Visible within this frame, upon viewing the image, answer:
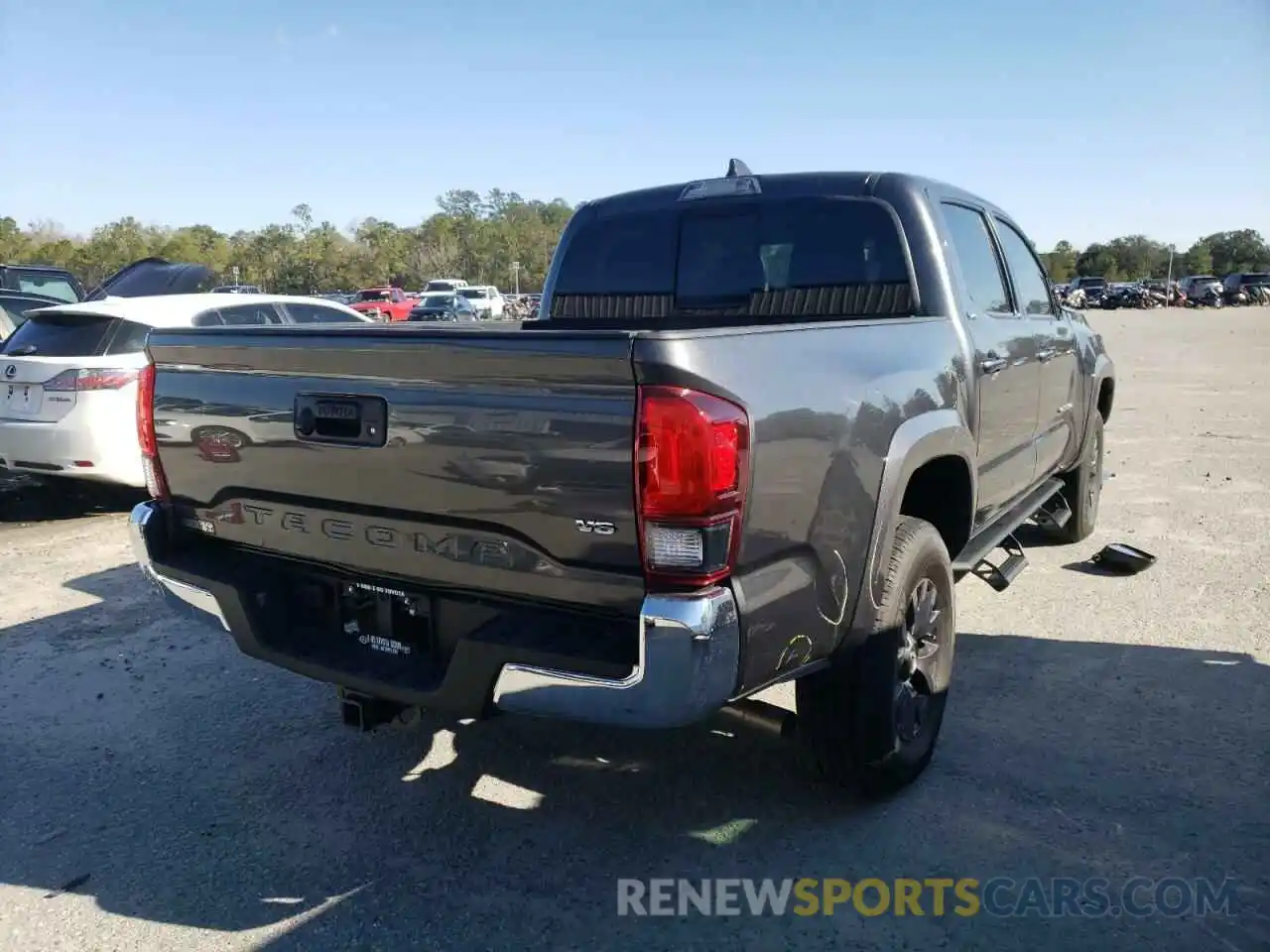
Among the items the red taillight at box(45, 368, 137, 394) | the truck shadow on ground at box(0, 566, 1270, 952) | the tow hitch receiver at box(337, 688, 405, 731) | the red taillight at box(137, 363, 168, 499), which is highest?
the red taillight at box(137, 363, 168, 499)

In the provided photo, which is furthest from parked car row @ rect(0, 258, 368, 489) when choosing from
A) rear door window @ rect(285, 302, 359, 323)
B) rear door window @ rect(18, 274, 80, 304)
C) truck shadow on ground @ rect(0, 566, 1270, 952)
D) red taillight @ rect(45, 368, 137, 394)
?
rear door window @ rect(18, 274, 80, 304)

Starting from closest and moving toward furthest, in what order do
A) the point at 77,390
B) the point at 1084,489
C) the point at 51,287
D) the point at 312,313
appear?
the point at 1084,489
the point at 77,390
the point at 312,313
the point at 51,287

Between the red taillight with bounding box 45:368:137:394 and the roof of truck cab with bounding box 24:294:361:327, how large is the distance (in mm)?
485

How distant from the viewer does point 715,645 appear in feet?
7.31

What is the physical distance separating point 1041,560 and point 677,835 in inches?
156

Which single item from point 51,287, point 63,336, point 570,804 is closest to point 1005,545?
point 570,804

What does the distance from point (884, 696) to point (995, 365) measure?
1.66 m

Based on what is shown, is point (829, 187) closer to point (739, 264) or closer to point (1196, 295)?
point (739, 264)

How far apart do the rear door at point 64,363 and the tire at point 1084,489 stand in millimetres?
6448

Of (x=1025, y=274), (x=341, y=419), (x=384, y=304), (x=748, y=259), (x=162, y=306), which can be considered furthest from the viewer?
(x=384, y=304)

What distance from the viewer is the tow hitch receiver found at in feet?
9.84

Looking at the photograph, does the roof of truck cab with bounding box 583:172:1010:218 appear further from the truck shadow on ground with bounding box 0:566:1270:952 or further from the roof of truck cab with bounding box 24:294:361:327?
the roof of truck cab with bounding box 24:294:361:327

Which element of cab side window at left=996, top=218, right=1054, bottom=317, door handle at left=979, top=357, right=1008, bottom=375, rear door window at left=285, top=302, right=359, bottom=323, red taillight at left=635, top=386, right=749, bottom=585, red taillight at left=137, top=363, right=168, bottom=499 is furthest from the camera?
rear door window at left=285, top=302, right=359, bottom=323

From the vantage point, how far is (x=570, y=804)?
3.26 meters
